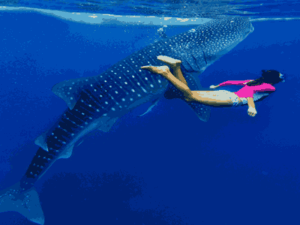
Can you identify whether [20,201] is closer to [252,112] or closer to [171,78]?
[171,78]

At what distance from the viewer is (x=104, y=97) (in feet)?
12.3

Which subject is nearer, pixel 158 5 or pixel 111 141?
pixel 111 141

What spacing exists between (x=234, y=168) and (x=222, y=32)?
15.4 ft

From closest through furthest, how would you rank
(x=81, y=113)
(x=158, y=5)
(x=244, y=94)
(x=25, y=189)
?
(x=244, y=94)
(x=81, y=113)
(x=25, y=189)
(x=158, y=5)

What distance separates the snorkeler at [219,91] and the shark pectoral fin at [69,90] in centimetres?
212

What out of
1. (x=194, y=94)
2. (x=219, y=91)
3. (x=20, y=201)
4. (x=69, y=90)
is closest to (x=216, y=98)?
(x=219, y=91)

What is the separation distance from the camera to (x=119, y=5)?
8.68m

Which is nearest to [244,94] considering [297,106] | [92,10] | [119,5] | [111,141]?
[111,141]

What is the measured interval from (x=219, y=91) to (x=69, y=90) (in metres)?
2.91

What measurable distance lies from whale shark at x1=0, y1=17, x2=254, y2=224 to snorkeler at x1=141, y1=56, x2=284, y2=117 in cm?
75

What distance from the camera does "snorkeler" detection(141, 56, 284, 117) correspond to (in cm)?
212

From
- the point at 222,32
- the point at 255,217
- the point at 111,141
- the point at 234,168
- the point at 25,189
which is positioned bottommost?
the point at 255,217

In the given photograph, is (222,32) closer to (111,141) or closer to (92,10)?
(111,141)

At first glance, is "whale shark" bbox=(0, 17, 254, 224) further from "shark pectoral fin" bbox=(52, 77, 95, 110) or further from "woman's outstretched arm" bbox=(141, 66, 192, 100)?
"woman's outstretched arm" bbox=(141, 66, 192, 100)
